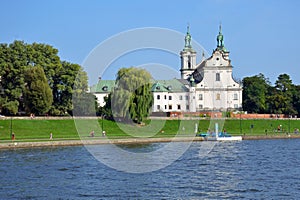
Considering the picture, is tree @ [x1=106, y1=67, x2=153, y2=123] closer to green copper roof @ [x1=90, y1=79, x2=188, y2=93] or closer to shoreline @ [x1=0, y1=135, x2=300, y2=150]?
shoreline @ [x1=0, y1=135, x2=300, y2=150]

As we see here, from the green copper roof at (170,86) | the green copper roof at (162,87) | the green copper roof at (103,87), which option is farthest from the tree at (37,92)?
the green copper roof at (170,86)

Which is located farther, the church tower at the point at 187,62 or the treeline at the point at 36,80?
the church tower at the point at 187,62

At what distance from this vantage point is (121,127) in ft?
273

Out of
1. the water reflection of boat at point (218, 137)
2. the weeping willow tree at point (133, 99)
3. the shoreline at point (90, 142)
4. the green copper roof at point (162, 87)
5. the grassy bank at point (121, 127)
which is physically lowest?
the shoreline at point (90, 142)

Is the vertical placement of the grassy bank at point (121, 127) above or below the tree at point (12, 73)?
below

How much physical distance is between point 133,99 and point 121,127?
547 centimetres

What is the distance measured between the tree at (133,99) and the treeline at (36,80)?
7928 mm

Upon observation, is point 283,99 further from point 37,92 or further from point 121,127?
point 37,92

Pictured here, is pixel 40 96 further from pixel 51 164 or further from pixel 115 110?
pixel 51 164

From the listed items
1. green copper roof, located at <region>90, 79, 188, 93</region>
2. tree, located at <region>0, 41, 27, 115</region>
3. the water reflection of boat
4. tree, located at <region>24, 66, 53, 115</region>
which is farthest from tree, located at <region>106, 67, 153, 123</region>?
green copper roof, located at <region>90, 79, 188, 93</region>

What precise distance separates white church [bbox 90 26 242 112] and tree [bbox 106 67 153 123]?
29910 millimetres

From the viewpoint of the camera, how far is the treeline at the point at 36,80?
78.7 m

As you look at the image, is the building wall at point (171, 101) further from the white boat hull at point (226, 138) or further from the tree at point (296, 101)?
the white boat hull at point (226, 138)

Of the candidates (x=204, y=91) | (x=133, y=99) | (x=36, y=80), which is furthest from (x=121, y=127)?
Result: (x=204, y=91)
